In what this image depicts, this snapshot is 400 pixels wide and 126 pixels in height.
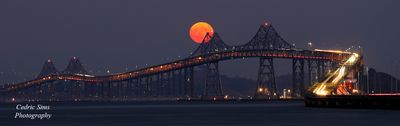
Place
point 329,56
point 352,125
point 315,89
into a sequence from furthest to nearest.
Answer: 1. point 329,56
2. point 315,89
3. point 352,125

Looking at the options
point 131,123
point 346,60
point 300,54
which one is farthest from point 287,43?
point 131,123

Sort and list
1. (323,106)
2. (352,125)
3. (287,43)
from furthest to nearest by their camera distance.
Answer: (287,43) → (323,106) → (352,125)

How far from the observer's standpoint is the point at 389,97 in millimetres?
111562

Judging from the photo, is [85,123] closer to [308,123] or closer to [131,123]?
[131,123]

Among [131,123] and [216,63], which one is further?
[216,63]

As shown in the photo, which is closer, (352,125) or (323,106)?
(352,125)

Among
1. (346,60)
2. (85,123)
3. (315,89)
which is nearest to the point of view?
(85,123)

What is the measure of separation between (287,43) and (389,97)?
237 ft

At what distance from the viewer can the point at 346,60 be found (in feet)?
522

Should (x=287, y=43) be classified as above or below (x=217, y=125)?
above

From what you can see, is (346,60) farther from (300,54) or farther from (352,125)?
(352,125)

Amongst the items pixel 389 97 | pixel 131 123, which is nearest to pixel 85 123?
pixel 131 123

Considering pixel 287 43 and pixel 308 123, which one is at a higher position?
pixel 287 43

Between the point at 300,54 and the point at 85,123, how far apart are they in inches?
3733
